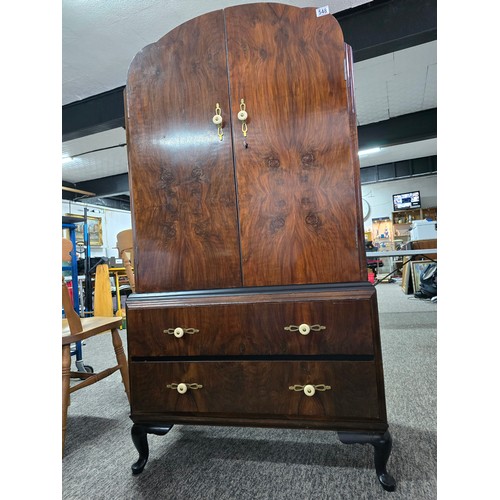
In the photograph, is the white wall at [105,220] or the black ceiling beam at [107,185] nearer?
the black ceiling beam at [107,185]

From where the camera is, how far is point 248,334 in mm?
1107

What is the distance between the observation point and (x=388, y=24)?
273cm

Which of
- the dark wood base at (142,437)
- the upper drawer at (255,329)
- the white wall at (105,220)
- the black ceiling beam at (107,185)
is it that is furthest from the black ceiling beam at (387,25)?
the white wall at (105,220)

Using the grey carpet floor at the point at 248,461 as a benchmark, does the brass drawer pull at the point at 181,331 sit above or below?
above

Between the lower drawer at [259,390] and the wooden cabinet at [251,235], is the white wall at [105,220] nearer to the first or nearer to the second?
the wooden cabinet at [251,235]

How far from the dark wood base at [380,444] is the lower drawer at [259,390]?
59mm

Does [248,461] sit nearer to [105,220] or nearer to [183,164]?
[183,164]

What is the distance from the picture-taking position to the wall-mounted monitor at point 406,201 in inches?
390

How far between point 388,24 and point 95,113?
11.5 ft

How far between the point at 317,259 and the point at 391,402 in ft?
3.57

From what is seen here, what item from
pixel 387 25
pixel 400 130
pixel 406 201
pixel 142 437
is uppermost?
pixel 400 130

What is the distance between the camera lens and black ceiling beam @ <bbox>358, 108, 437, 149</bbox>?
5.47 metres

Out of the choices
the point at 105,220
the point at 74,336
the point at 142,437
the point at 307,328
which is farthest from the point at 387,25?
the point at 105,220
